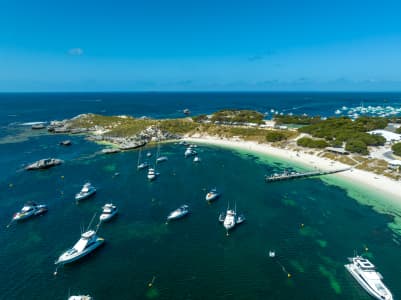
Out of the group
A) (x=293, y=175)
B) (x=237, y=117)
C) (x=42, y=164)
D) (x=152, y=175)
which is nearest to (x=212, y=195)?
(x=152, y=175)

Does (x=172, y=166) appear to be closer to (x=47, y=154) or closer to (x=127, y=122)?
(x=47, y=154)

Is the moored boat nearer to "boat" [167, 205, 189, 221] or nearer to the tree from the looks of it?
"boat" [167, 205, 189, 221]

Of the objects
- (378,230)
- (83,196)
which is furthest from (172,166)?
(378,230)

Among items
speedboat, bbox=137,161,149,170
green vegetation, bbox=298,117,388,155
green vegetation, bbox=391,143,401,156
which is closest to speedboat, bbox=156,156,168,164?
speedboat, bbox=137,161,149,170

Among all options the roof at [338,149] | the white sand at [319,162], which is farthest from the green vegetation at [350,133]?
the white sand at [319,162]

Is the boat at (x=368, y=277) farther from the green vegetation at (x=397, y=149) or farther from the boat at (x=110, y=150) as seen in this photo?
the boat at (x=110, y=150)
